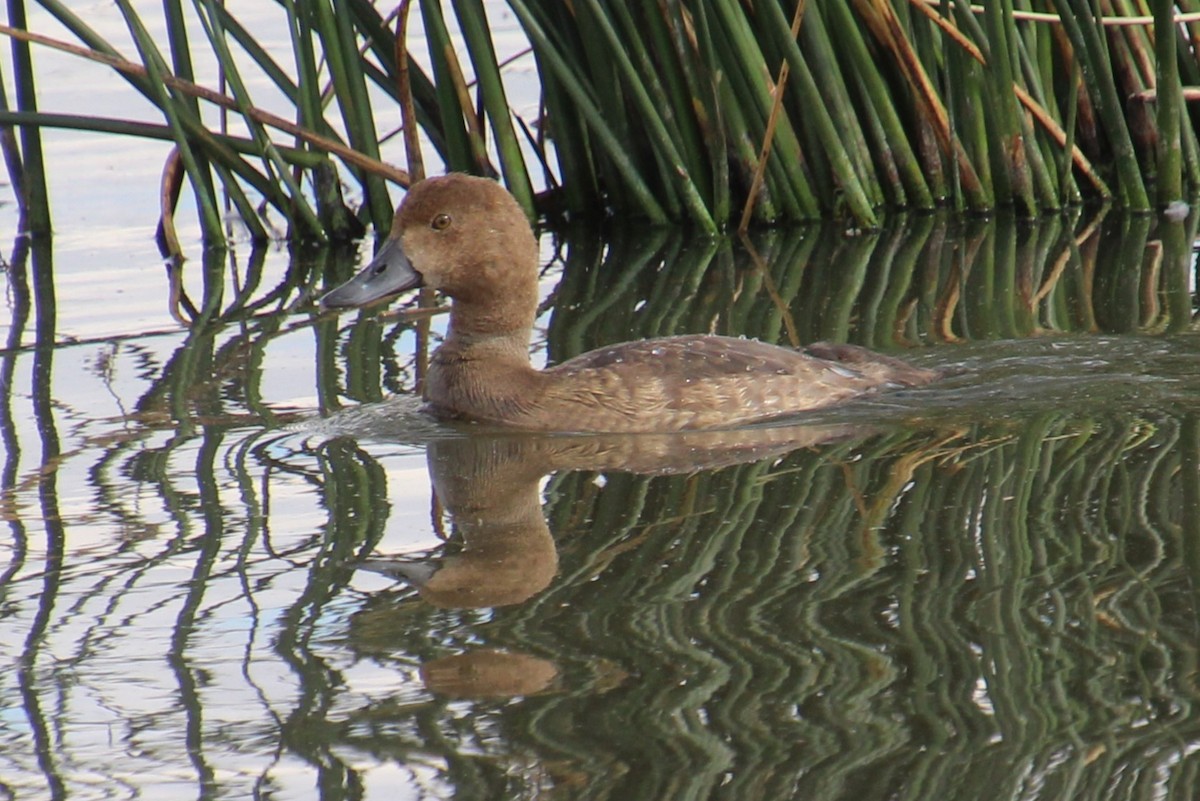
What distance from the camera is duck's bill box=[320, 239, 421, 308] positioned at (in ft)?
20.5

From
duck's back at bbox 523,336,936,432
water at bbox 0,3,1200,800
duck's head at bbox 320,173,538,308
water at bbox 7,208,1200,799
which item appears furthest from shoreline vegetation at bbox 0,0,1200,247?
duck's back at bbox 523,336,936,432

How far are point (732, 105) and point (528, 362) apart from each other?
257cm

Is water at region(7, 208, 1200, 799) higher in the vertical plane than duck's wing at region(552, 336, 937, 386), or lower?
lower

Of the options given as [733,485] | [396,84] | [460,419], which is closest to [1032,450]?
[733,485]

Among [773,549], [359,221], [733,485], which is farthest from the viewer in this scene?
[359,221]

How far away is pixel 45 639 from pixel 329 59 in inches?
183

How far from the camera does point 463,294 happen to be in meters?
6.42

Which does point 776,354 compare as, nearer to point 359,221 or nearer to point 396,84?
point 396,84

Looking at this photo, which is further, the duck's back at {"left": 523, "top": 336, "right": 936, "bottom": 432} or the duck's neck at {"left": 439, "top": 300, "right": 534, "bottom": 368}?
the duck's neck at {"left": 439, "top": 300, "right": 534, "bottom": 368}

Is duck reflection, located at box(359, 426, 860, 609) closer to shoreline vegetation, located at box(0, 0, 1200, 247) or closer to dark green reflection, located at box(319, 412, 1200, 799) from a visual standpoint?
dark green reflection, located at box(319, 412, 1200, 799)

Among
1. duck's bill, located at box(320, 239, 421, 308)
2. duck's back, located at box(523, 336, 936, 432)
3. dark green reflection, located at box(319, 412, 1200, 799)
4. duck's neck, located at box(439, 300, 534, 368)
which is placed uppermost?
duck's bill, located at box(320, 239, 421, 308)

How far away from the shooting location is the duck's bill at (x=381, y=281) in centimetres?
625

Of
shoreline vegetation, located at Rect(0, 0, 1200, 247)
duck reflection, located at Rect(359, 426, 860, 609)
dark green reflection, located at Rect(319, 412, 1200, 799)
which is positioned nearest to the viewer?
dark green reflection, located at Rect(319, 412, 1200, 799)

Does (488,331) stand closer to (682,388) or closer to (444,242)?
(444,242)
